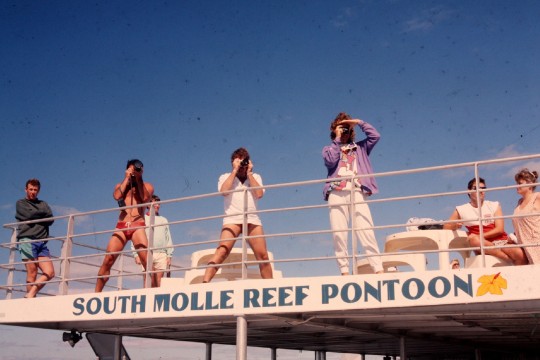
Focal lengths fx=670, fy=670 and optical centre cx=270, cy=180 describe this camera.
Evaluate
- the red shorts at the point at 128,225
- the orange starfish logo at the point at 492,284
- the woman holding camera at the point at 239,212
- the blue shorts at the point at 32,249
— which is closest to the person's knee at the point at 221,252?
the woman holding camera at the point at 239,212

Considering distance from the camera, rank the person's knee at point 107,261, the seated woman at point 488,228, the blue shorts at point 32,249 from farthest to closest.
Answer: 1. the blue shorts at point 32,249
2. the person's knee at point 107,261
3. the seated woman at point 488,228

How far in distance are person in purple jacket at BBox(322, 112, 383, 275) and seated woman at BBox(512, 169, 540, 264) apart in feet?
5.10

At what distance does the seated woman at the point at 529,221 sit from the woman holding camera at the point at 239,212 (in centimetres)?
296

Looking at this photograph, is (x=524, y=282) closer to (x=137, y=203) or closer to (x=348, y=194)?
(x=348, y=194)

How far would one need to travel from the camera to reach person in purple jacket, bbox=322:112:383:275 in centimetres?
762

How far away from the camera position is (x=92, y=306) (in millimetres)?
9039

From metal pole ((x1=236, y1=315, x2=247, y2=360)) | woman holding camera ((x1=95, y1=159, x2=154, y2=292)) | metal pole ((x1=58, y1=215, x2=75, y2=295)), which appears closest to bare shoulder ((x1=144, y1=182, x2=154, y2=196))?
woman holding camera ((x1=95, y1=159, x2=154, y2=292))

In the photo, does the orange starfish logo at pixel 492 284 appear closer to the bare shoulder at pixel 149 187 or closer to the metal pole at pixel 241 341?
the metal pole at pixel 241 341

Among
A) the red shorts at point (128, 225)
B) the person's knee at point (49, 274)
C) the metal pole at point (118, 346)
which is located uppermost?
the red shorts at point (128, 225)

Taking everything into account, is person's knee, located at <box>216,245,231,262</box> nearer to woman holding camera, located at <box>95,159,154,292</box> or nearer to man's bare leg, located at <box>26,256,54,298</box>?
woman holding camera, located at <box>95,159,154,292</box>

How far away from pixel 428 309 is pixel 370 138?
2.17 m

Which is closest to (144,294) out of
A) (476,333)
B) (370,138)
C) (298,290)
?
(298,290)

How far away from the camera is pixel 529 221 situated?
23.7 ft

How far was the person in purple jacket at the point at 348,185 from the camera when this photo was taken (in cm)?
762
